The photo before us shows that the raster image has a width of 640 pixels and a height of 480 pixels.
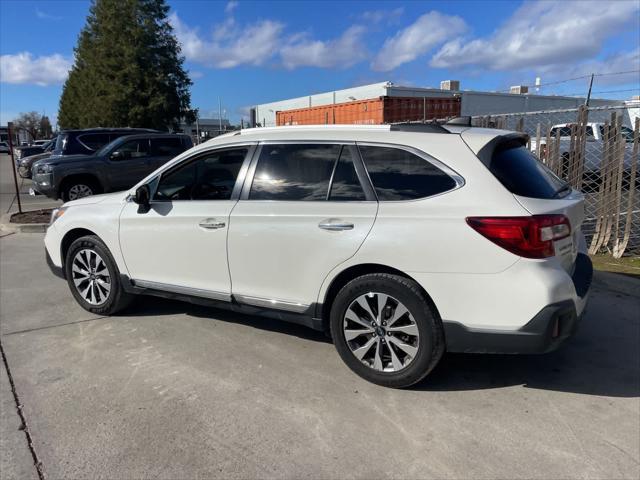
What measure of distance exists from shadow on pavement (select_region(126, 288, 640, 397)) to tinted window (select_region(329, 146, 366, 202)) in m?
1.40

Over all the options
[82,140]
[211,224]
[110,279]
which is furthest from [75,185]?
[211,224]

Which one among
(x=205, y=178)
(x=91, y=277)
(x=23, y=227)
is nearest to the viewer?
(x=205, y=178)

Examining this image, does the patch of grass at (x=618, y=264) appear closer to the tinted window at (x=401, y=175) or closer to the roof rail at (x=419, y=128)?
the roof rail at (x=419, y=128)

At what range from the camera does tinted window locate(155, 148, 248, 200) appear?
13.4ft

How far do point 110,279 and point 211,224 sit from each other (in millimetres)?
1435

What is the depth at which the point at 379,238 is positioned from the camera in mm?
3279

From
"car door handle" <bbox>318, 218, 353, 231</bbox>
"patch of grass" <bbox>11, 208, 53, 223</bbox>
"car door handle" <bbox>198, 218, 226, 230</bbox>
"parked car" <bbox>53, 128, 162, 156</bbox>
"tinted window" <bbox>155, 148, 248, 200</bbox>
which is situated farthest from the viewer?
"parked car" <bbox>53, 128, 162, 156</bbox>

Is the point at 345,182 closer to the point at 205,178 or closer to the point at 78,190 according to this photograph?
the point at 205,178

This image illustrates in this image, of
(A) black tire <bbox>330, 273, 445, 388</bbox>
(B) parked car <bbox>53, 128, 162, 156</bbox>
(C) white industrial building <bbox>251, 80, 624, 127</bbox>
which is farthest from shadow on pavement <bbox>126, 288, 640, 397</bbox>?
(C) white industrial building <bbox>251, 80, 624, 127</bbox>

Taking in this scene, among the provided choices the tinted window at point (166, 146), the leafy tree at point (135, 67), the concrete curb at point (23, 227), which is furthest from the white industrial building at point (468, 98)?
the concrete curb at point (23, 227)

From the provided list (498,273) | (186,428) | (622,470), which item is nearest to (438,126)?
(498,273)

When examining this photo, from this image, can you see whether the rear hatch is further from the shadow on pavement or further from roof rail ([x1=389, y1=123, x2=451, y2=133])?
the shadow on pavement

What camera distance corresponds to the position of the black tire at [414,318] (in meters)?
3.21

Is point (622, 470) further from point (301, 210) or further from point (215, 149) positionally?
point (215, 149)
